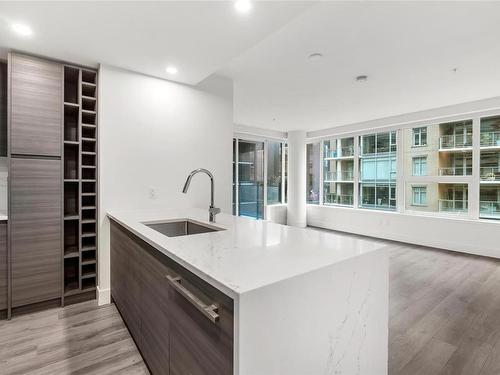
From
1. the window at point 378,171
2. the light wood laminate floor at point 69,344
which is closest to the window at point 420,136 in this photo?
the window at point 378,171

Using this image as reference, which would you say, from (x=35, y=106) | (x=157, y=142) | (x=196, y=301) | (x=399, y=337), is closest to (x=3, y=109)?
(x=35, y=106)

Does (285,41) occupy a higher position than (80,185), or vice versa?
(285,41)

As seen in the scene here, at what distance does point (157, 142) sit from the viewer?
2863 mm

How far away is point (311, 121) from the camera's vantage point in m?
5.69

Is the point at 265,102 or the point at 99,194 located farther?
the point at 265,102

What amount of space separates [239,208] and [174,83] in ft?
12.6

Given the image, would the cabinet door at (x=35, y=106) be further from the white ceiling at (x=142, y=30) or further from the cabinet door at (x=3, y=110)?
the cabinet door at (x=3, y=110)

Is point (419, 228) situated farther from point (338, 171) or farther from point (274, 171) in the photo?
point (274, 171)

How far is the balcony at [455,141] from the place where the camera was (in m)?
4.51

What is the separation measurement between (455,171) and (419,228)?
119 centimetres

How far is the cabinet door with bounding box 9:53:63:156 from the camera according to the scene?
2262 millimetres

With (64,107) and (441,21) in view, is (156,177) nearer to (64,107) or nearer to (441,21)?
(64,107)

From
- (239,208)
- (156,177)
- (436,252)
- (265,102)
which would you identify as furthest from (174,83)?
(436,252)

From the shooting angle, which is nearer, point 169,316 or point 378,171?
point 169,316
